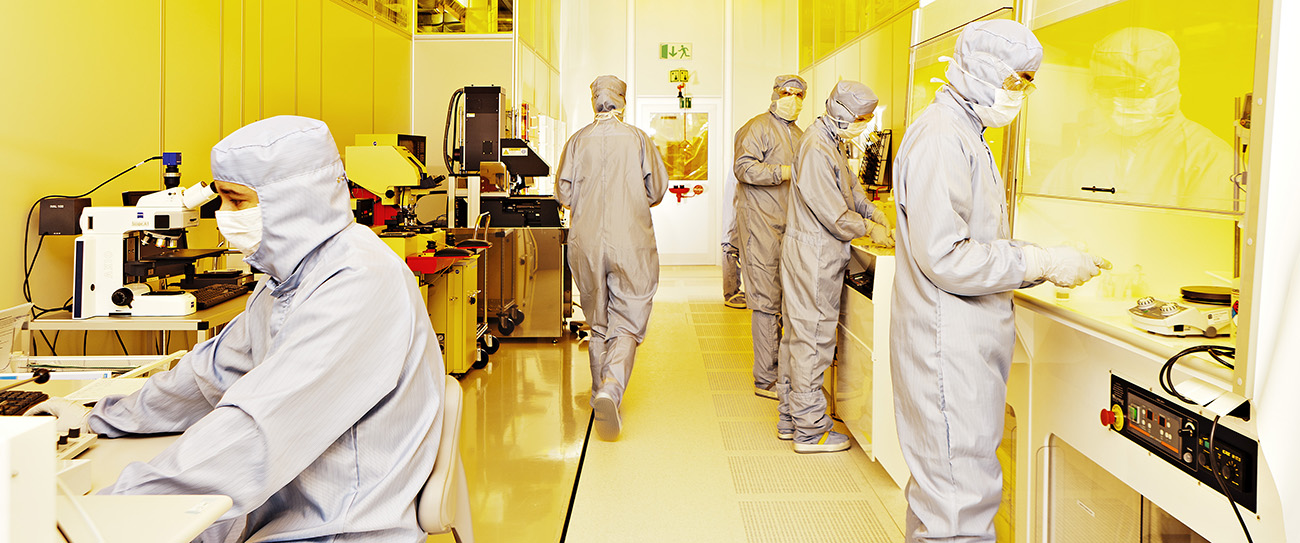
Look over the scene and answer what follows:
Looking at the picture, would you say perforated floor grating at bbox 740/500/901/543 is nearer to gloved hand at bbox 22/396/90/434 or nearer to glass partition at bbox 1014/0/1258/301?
glass partition at bbox 1014/0/1258/301

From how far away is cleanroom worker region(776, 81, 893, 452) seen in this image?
3322 millimetres

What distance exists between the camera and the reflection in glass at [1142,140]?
190 cm

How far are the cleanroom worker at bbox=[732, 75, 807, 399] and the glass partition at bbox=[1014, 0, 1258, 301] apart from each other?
178cm

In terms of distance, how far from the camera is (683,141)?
966 cm

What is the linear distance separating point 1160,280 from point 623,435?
220 cm

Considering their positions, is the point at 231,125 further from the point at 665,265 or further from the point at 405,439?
the point at 665,265

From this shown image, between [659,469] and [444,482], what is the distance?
1.99 metres

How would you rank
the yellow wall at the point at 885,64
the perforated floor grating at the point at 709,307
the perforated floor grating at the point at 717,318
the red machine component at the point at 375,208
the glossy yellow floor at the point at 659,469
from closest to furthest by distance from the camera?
the glossy yellow floor at the point at 659,469 → the yellow wall at the point at 885,64 → the red machine component at the point at 375,208 → the perforated floor grating at the point at 717,318 → the perforated floor grating at the point at 709,307

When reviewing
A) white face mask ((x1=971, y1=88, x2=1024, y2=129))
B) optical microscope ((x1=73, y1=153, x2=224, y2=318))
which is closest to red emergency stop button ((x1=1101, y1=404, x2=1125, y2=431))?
white face mask ((x1=971, y1=88, x2=1024, y2=129))

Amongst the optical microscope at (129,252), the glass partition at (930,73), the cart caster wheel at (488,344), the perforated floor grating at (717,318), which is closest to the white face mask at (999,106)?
the glass partition at (930,73)

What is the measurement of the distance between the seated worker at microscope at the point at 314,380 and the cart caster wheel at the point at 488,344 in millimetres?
3708

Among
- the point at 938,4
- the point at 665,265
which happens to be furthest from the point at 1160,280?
the point at 665,265

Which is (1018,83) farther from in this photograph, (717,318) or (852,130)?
(717,318)

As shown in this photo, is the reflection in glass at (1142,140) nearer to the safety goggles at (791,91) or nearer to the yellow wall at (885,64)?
the yellow wall at (885,64)
